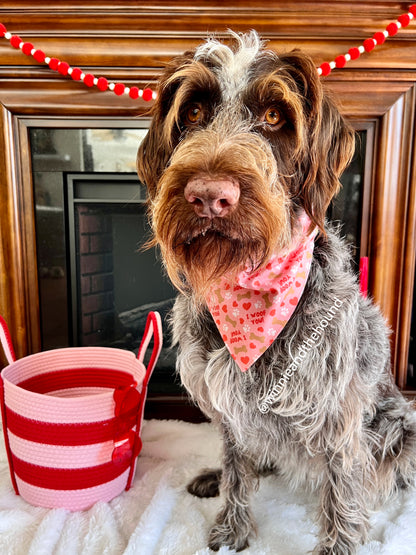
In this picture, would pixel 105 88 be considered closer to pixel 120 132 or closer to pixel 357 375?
pixel 120 132

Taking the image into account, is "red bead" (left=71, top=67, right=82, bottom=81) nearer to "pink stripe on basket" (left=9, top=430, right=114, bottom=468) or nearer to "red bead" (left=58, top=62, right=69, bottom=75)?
"red bead" (left=58, top=62, right=69, bottom=75)

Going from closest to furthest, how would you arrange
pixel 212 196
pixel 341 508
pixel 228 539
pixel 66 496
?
pixel 212 196
pixel 341 508
pixel 228 539
pixel 66 496

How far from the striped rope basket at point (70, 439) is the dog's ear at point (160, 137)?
0.54 meters

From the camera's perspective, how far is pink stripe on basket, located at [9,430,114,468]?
52.4 inches

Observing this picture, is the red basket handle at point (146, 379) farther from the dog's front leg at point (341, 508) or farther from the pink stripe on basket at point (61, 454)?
the dog's front leg at point (341, 508)

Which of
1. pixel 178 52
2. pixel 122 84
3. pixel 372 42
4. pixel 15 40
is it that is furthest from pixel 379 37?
pixel 15 40

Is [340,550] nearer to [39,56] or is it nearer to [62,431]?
[62,431]

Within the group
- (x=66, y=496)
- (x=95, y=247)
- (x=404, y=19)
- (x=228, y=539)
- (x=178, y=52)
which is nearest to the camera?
(x=228, y=539)

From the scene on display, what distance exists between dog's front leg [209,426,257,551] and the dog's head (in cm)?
58

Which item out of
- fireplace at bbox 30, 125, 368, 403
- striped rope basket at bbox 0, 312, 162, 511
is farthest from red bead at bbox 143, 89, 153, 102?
striped rope basket at bbox 0, 312, 162, 511

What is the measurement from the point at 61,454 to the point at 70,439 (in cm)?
6

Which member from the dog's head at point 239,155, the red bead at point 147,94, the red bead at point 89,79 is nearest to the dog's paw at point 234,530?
the dog's head at point 239,155

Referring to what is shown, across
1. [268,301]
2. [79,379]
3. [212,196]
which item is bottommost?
[79,379]

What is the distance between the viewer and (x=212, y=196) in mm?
821
